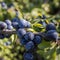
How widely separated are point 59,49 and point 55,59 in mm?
64

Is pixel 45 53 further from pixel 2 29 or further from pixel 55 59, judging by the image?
pixel 2 29

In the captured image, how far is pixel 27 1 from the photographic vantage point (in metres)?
3.36

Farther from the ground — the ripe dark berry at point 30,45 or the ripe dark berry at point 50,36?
the ripe dark berry at point 50,36

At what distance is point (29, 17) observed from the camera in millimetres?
1931

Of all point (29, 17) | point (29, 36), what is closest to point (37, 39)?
point (29, 36)

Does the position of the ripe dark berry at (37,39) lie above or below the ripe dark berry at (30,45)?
above

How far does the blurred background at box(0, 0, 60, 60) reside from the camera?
1.09 m

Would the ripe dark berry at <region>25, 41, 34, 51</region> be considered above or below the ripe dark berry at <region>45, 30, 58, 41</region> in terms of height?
below

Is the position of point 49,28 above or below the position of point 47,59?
above

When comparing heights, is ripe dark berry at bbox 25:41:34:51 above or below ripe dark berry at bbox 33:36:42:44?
below

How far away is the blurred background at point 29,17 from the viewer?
1.09m

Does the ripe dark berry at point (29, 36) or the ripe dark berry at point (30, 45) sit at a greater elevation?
the ripe dark berry at point (29, 36)

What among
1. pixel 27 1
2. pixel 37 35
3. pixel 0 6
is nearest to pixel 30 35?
pixel 37 35

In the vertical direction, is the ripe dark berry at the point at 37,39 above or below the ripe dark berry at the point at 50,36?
below
